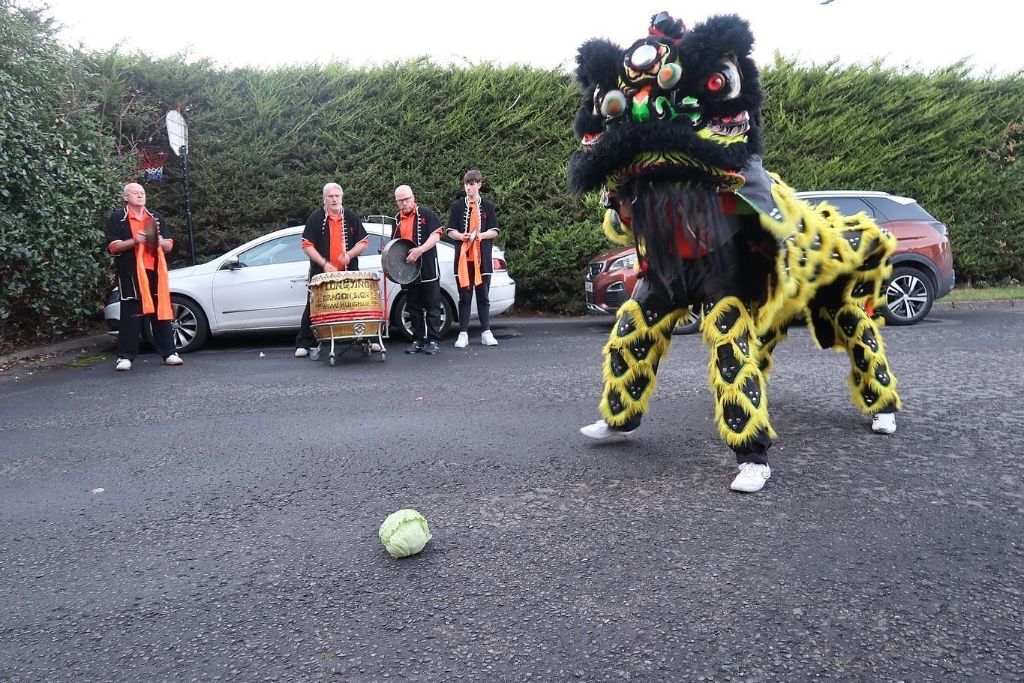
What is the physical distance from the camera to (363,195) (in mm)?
11633

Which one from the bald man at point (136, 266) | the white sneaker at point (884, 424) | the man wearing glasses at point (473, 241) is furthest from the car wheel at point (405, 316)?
the white sneaker at point (884, 424)

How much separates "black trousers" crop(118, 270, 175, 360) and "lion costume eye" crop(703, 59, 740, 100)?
6.52 m

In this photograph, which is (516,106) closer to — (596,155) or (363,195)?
(363,195)

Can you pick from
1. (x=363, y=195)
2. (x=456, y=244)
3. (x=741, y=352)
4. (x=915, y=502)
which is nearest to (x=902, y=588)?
(x=915, y=502)

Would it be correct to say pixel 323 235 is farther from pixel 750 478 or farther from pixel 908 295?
pixel 908 295

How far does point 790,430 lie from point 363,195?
857cm

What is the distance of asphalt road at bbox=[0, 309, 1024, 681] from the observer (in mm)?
2195

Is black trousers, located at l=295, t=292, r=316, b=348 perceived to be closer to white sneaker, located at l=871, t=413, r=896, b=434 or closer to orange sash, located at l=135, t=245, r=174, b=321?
orange sash, located at l=135, t=245, r=174, b=321

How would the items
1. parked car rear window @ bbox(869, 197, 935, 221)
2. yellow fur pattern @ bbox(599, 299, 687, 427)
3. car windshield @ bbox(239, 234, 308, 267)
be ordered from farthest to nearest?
parked car rear window @ bbox(869, 197, 935, 221), car windshield @ bbox(239, 234, 308, 267), yellow fur pattern @ bbox(599, 299, 687, 427)

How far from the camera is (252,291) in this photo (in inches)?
359

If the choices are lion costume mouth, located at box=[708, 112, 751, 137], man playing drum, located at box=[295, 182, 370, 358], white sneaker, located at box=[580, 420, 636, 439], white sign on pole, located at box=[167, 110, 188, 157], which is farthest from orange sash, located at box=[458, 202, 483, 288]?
lion costume mouth, located at box=[708, 112, 751, 137]

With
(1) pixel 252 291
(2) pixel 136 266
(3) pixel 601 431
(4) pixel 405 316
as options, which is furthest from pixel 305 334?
(3) pixel 601 431

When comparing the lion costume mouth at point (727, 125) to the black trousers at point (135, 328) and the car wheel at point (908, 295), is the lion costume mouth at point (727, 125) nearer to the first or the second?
the black trousers at point (135, 328)

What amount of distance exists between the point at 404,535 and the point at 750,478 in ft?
5.23
